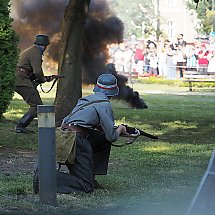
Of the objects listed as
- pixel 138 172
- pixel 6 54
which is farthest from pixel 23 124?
pixel 138 172

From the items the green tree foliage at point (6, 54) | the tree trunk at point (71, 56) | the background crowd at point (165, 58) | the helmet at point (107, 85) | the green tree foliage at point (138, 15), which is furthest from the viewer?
the green tree foliage at point (138, 15)

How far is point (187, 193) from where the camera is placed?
8961 millimetres

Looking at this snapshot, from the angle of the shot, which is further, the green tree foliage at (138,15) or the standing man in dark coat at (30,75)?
the green tree foliage at (138,15)

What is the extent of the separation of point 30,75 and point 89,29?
770 centimetres

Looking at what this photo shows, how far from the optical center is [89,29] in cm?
2255

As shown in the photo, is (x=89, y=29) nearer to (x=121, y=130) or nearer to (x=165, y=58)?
(x=121, y=130)

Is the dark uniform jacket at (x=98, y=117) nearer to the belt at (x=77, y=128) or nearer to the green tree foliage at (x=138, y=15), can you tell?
the belt at (x=77, y=128)

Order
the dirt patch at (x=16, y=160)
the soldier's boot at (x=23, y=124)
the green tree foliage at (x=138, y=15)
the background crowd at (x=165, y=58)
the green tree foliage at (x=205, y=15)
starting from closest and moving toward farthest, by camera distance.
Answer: the dirt patch at (x=16, y=160)
the soldier's boot at (x=23, y=124)
the background crowd at (x=165, y=58)
the green tree foliage at (x=205, y=15)
the green tree foliage at (x=138, y=15)

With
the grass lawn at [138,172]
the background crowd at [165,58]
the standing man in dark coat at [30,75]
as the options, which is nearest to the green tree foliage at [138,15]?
the background crowd at [165,58]

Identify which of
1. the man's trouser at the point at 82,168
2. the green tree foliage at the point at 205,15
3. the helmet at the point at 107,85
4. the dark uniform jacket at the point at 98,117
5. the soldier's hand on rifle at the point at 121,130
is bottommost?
the man's trouser at the point at 82,168

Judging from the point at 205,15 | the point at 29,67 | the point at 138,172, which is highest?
the point at 205,15

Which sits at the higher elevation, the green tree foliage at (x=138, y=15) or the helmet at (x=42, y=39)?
the green tree foliage at (x=138, y=15)

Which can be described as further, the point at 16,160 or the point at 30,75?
the point at 30,75

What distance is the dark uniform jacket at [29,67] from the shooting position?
14656mm
